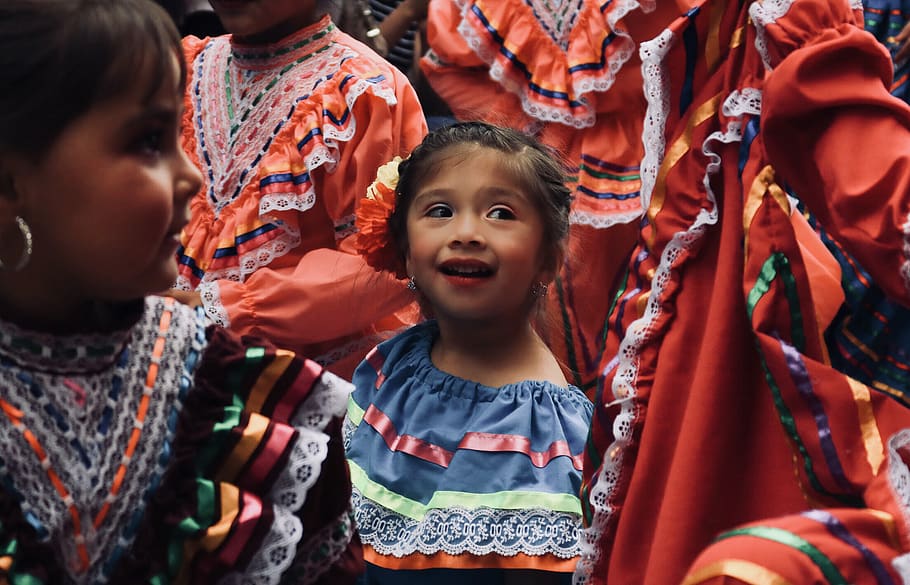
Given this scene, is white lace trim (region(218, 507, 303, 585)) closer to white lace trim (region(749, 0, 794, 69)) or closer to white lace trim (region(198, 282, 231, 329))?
white lace trim (region(749, 0, 794, 69))

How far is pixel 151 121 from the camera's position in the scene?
4.60 feet

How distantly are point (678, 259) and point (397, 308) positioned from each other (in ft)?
3.53

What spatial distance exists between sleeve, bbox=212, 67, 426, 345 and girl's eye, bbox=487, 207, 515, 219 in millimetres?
393

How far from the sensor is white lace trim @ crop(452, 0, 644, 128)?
10.3 feet

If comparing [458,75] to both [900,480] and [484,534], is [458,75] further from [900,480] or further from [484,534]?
[900,480]

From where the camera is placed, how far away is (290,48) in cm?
290

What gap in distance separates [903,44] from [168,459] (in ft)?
5.96

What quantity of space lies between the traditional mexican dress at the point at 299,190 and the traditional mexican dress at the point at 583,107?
1.43 feet

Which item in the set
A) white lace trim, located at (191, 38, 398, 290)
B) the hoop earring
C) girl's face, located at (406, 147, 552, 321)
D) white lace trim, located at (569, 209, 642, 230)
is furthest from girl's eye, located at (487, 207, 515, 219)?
white lace trim, located at (569, 209, 642, 230)

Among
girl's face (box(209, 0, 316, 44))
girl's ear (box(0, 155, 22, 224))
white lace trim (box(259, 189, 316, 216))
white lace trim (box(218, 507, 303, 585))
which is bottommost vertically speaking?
white lace trim (box(259, 189, 316, 216))

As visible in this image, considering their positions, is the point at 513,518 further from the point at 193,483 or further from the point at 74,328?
the point at 74,328

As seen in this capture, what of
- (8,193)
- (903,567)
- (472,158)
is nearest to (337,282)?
(472,158)

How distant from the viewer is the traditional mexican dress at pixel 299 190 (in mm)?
2699

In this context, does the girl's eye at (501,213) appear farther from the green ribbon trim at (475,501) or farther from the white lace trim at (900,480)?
the white lace trim at (900,480)
